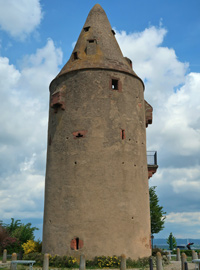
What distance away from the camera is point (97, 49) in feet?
66.4

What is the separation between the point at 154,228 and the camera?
30.8 metres

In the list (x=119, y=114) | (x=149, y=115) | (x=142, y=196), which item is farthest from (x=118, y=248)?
(x=149, y=115)

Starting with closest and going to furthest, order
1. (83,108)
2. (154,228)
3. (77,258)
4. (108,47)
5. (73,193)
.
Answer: (77,258) < (73,193) < (83,108) < (108,47) < (154,228)

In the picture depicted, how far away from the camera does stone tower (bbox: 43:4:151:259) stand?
648 inches

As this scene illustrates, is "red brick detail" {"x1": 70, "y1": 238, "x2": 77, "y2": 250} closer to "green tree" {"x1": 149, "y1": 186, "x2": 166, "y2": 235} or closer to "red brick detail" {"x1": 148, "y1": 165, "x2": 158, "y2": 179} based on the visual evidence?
"red brick detail" {"x1": 148, "y1": 165, "x2": 158, "y2": 179}

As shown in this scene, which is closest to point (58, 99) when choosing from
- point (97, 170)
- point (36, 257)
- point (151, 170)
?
point (97, 170)

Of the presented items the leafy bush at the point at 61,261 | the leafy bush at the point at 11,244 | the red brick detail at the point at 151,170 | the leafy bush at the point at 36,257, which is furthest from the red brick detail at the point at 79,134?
the leafy bush at the point at 11,244

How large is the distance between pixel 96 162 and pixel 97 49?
770 centimetres

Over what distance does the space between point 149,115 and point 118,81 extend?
3836mm

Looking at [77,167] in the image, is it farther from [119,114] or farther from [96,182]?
[119,114]

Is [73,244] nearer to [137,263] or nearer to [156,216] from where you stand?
[137,263]

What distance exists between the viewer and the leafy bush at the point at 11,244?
22.7 metres

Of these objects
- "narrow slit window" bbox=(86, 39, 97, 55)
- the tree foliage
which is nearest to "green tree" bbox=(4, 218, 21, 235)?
the tree foliage

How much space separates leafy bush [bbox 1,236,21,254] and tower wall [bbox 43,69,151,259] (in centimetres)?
636
